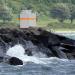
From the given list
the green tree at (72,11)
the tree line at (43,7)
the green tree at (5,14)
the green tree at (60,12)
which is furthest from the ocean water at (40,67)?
the green tree at (72,11)

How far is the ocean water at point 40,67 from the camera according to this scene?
2519 cm

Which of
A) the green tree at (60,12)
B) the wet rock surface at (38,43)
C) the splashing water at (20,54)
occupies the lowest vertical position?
the green tree at (60,12)

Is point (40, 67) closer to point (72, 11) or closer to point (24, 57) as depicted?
point (24, 57)

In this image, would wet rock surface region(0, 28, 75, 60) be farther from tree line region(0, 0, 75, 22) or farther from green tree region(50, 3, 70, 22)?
green tree region(50, 3, 70, 22)

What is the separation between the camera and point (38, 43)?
33562 mm

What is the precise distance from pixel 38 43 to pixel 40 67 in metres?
6.23

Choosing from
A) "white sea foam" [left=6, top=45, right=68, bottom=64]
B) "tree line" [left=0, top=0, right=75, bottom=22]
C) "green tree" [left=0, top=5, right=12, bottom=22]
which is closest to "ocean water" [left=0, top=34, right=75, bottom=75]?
"white sea foam" [left=6, top=45, right=68, bottom=64]

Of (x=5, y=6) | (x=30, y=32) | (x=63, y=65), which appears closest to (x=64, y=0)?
(x=5, y=6)

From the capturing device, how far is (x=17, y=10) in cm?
5909

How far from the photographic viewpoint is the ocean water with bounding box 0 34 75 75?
2519 centimetres

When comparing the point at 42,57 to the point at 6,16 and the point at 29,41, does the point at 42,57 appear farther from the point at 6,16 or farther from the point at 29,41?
the point at 6,16

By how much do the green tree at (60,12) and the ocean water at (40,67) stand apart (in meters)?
A: 33.1

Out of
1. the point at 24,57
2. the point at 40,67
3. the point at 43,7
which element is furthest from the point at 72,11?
the point at 40,67

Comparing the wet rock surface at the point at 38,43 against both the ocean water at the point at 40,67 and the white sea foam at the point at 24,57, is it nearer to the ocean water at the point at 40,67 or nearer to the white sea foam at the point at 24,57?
the white sea foam at the point at 24,57
